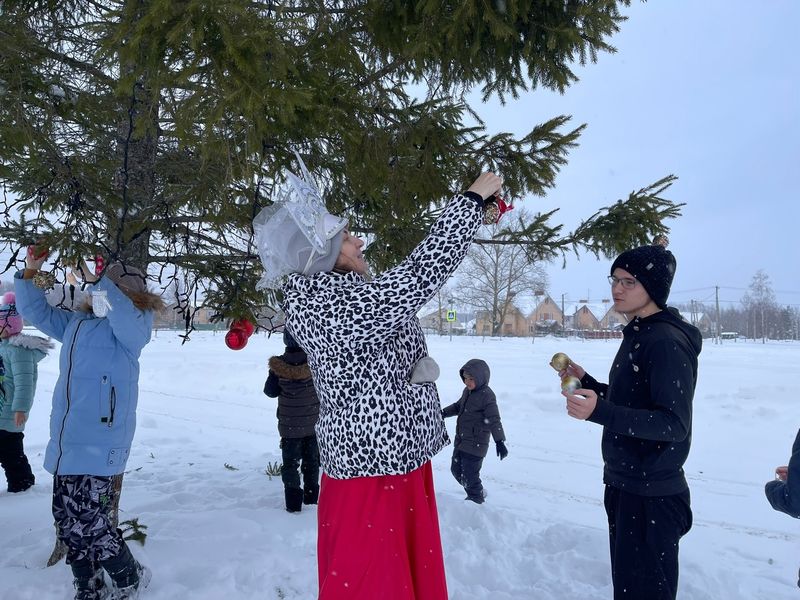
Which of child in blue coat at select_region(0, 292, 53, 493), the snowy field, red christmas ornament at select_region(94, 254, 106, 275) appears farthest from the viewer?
child in blue coat at select_region(0, 292, 53, 493)

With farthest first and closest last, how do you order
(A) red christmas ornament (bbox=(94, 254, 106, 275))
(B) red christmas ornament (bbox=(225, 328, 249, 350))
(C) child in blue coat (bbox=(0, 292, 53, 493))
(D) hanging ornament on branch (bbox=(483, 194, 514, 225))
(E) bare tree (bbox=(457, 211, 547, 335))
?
(E) bare tree (bbox=(457, 211, 547, 335)) → (C) child in blue coat (bbox=(0, 292, 53, 493)) → (B) red christmas ornament (bbox=(225, 328, 249, 350)) → (A) red christmas ornament (bbox=(94, 254, 106, 275)) → (D) hanging ornament on branch (bbox=(483, 194, 514, 225))

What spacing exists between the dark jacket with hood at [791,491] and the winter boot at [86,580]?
3.74m

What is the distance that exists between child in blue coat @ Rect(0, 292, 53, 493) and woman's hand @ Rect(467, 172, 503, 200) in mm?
5719

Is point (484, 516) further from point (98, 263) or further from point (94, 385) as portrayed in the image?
point (98, 263)

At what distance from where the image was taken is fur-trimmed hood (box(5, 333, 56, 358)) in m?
5.78

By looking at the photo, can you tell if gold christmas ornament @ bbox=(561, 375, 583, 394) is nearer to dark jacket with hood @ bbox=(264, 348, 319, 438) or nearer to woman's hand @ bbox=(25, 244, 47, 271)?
woman's hand @ bbox=(25, 244, 47, 271)

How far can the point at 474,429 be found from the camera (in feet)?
19.3

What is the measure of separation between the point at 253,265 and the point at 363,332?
11.0ft

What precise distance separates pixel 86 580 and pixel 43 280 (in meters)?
1.84

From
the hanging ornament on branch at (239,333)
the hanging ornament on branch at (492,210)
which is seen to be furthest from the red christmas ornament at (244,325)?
the hanging ornament on branch at (492,210)

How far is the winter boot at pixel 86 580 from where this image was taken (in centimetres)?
312

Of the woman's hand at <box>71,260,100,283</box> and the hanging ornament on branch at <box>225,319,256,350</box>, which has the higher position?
the woman's hand at <box>71,260,100,283</box>

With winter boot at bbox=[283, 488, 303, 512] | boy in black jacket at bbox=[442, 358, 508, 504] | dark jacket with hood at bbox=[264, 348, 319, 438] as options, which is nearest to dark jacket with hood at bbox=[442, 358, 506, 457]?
boy in black jacket at bbox=[442, 358, 508, 504]

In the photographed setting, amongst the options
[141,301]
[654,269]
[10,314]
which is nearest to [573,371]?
[654,269]
